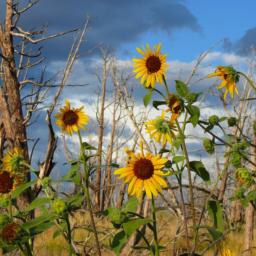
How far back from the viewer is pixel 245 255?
4379 millimetres

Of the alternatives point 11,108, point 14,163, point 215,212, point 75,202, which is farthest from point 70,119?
point 11,108

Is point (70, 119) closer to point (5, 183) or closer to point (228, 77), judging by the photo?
point (5, 183)

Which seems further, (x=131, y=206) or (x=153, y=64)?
(x=153, y=64)

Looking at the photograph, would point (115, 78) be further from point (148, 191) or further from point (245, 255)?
point (148, 191)

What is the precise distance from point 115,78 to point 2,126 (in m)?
2.74

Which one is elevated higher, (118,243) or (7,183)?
(7,183)

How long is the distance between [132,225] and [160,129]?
420 millimetres

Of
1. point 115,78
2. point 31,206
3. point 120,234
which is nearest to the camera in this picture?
point 120,234

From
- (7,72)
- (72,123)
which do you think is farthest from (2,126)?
(72,123)

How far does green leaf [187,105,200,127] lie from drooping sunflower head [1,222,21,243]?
674 millimetres

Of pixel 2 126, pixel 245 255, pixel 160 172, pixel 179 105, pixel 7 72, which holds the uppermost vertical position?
pixel 7 72

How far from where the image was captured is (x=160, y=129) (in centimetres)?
218

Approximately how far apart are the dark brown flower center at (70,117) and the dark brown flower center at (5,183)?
0.36 m

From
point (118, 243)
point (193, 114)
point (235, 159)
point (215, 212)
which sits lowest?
point (118, 243)
